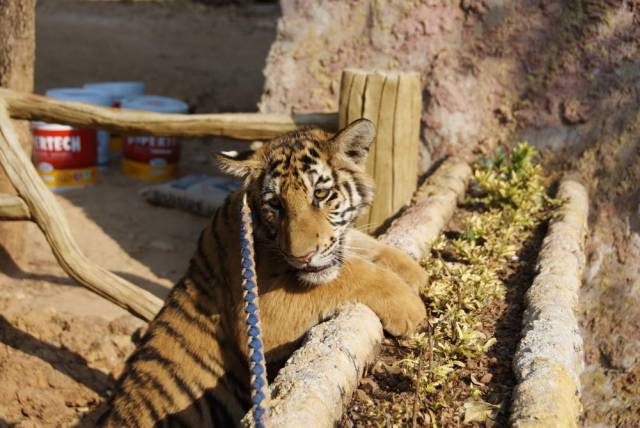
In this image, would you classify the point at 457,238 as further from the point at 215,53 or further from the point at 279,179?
the point at 215,53

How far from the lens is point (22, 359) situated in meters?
4.33

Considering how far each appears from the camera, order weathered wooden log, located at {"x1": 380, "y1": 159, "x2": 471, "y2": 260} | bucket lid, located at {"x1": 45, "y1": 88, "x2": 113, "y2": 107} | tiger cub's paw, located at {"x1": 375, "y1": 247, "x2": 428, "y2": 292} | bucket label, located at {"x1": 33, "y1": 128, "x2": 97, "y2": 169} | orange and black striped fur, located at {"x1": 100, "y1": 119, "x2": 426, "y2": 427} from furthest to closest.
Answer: bucket lid, located at {"x1": 45, "y1": 88, "x2": 113, "y2": 107}
bucket label, located at {"x1": 33, "y1": 128, "x2": 97, "y2": 169}
weathered wooden log, located at {"x1": 380, "y1": 159, "x2": 471, "y2": 260}
tiger cub's paw, located at {"x1": 375, "y1": 247, "x2": 428, "y2": 292}
orange and black striped fur, located at {"x1": 100, "y1": 119, "x2": 426, "y2": 427}

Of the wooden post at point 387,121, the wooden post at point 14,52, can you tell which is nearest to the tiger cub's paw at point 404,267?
the wooden post at point 387,121

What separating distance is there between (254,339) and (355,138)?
3.86ft

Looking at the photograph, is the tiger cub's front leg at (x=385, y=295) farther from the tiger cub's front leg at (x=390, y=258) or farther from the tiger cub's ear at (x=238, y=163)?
the tiger cub's ear at (x=238, y=163)

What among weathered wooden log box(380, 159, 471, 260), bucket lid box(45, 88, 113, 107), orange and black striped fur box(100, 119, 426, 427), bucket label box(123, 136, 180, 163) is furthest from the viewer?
bucket label box(123, 136, 180, 163)

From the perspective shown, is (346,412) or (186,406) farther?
(186,406)

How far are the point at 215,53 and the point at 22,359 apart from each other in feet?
24.1

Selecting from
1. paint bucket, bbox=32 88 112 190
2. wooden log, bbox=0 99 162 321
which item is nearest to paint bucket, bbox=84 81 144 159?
paint bucket, bbox=32 88 112 190

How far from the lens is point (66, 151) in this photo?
21.7 feet

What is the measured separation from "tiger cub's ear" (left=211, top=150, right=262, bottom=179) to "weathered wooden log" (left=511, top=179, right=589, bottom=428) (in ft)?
3.84

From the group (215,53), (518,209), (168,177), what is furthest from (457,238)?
(215,53)

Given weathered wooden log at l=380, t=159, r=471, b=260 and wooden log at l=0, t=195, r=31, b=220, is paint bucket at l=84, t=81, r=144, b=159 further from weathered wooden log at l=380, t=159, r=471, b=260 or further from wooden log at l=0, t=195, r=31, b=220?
weathered wooden log at l=380, t=159, r=471, b=260

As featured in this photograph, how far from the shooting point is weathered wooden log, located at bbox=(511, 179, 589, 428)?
6.95 feet
